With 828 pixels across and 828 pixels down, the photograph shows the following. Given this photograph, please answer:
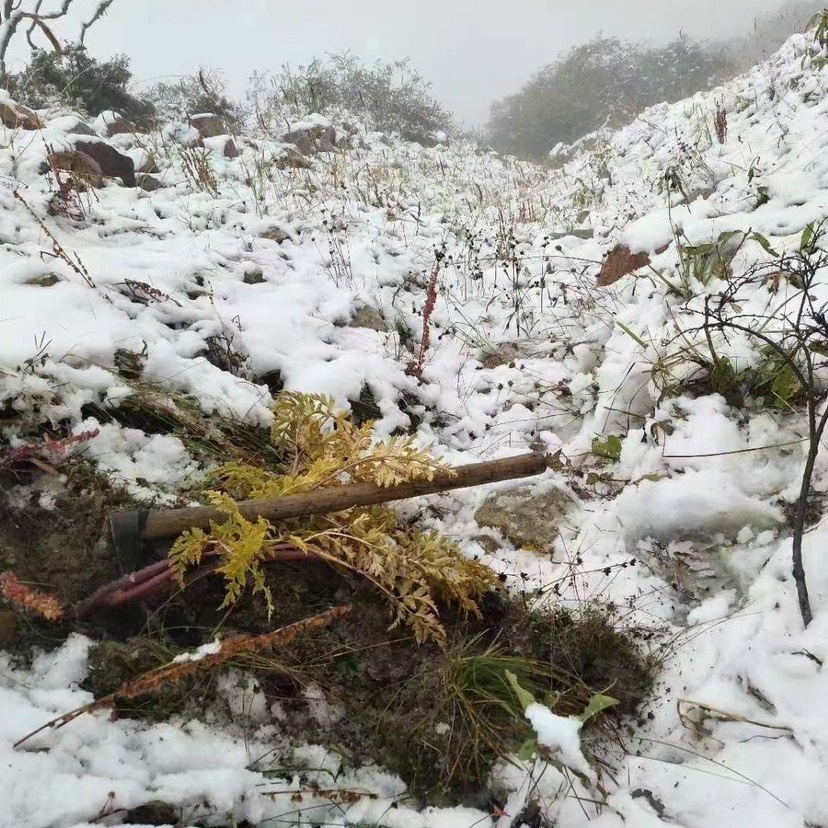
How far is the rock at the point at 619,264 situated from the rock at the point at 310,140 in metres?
4.49

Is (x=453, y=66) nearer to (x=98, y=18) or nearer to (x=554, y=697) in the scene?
(x=98, y=18)

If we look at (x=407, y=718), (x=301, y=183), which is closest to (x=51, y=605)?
(x=407, y=718)

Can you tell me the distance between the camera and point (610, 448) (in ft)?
7.73

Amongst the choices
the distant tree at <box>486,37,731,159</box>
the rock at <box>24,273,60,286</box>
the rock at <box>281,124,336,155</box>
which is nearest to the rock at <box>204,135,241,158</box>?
the rock at <box>281,124,336,155</box>

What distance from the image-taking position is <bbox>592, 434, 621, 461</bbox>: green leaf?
2350mm

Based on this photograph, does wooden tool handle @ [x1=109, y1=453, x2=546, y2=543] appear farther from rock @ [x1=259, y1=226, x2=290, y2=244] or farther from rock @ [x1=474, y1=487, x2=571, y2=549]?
rock @ [x1=259, y1=226, x2=290, y2=244]

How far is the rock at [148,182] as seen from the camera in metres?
4.43

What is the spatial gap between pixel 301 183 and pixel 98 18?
15.3ft

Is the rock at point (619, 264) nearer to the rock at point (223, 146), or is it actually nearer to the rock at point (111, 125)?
the rock at point (223, 146)

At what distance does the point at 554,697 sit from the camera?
1.44 metres

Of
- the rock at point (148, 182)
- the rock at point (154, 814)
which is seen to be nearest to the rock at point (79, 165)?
the rock at point (148, 182)

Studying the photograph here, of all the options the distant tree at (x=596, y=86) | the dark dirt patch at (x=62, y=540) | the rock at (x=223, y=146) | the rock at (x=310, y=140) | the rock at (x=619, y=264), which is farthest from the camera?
the distant tree at (x=596, y=86)

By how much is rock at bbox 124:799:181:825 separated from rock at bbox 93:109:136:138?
6.05 meters

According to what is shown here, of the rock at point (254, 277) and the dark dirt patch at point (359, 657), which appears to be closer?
the dark dirt patch at point (359, 657)
